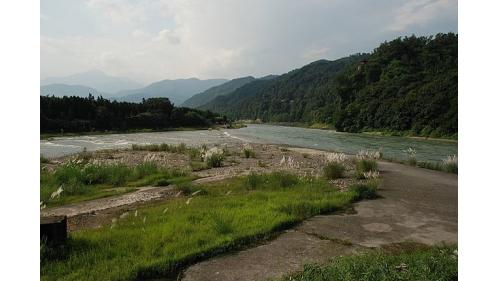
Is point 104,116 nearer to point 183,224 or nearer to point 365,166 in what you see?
point 365,166

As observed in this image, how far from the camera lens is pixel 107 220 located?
9.08 m

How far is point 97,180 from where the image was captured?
15.9m

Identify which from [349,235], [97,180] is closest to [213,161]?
[97,180]

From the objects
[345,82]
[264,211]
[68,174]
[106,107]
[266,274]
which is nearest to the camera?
[266,274]

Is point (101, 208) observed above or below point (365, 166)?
below

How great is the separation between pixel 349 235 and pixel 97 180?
478 inches

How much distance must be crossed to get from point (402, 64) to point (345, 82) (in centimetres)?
2046

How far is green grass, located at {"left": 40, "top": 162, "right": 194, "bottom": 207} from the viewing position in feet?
41.5

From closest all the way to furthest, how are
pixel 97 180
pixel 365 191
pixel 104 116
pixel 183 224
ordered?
pixel 183 224 < pixel 365 191 < pixel 97 180 < pixel 104 116

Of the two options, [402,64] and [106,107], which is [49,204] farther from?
[402,64]

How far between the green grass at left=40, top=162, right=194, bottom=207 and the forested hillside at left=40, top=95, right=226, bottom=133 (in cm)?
5415

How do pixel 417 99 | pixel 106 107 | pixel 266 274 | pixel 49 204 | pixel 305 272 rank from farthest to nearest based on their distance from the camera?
pixel 106 107 → pixel 417 99 → pixel 49 204 → pixel 266 274 → pixel 305 272

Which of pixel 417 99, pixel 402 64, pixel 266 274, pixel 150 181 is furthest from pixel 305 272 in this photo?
pixel 402 64

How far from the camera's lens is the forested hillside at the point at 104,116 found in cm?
7444
